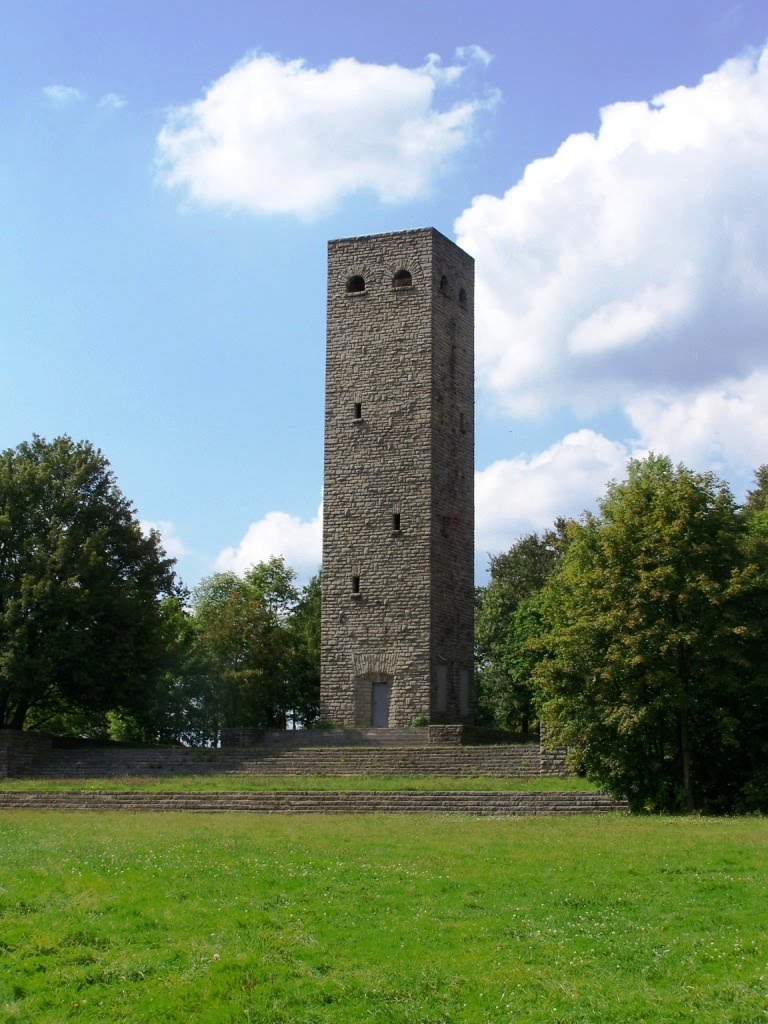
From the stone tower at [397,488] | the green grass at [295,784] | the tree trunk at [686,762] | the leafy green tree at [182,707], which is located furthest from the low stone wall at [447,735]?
the leafy green tree at [182,707]

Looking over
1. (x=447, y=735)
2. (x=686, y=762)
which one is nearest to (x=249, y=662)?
(x=447, y=735)

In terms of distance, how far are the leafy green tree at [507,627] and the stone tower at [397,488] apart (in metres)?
7.29

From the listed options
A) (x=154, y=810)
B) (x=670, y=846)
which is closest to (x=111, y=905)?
(x=670, y=846)

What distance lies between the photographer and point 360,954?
9.92m

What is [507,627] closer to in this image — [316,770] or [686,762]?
[316,770]

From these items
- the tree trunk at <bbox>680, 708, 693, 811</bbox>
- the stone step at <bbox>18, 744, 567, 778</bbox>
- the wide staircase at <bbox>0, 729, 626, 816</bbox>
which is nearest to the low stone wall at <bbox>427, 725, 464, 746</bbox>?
the wide staircase at <bbox>0, 729, 626, 816</bbox>

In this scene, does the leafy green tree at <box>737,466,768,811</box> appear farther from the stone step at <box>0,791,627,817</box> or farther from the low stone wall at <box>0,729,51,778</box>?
the low stone wall at <box>0,729,51,778</box>

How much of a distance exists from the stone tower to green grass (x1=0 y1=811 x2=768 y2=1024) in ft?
72.0

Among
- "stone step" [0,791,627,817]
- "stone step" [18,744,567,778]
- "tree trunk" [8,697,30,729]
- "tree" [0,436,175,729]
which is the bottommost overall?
"stone step" [0,791,627,817]

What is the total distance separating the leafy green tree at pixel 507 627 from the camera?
47.9 meters

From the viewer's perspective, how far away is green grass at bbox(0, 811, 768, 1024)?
898 cm

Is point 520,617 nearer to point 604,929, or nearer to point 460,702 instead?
point 460,702

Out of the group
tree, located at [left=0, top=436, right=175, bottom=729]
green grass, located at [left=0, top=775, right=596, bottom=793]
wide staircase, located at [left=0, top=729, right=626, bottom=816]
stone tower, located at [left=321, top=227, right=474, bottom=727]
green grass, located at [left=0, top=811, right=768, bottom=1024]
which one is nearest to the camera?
green grass, located at [left=0, top=811, right=768, bottom=1024]

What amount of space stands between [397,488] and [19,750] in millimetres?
14012
